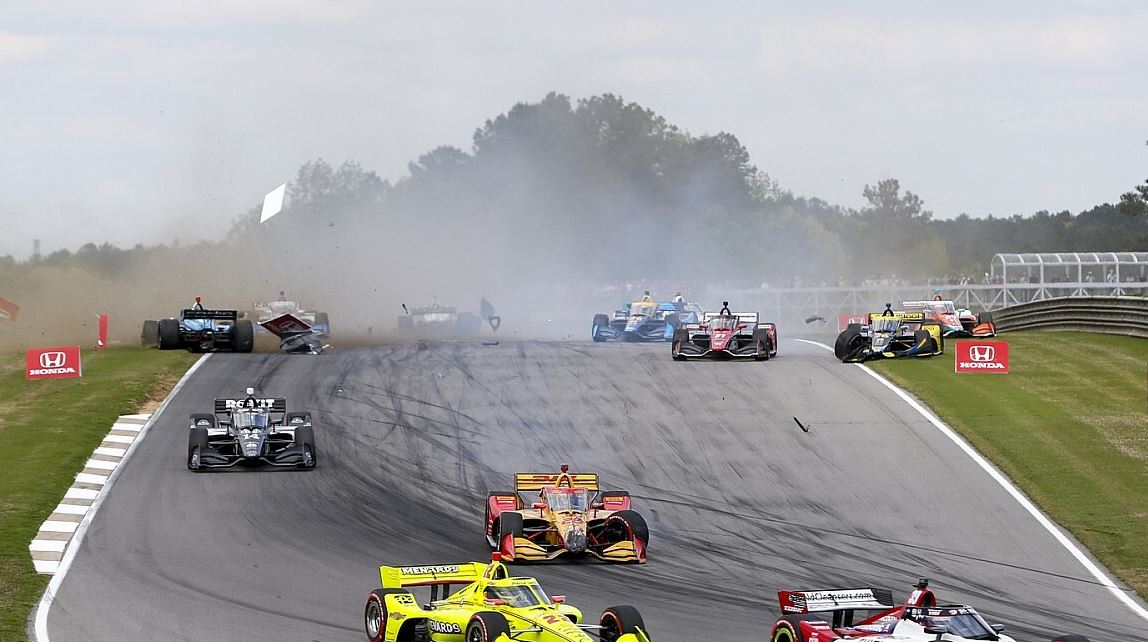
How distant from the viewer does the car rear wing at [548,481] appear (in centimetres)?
2211

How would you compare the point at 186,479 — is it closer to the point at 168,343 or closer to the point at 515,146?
the point at 168,343

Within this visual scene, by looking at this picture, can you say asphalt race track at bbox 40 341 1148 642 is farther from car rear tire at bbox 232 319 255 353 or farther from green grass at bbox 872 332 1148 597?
car rear tire at bbox 232 319 255 353

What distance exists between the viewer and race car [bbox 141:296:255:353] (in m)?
42.4

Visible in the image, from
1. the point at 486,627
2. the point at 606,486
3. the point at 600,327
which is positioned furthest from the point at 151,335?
the point at 486,627

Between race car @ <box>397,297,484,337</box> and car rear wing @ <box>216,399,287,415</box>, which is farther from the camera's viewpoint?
race car @ <box>397,297,484,337</box>

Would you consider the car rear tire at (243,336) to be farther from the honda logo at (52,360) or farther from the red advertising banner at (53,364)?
the honda logo at (52,360)

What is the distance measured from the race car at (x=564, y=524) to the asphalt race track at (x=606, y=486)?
359 millimetres

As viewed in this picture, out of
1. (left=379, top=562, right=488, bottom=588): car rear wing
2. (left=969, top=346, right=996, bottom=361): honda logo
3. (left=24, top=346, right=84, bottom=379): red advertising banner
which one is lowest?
(left=379, top=562, right=488, bottom=588): car rear wing

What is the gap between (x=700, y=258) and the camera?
108 metres

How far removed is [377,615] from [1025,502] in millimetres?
13802

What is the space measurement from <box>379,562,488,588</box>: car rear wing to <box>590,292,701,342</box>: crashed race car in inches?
1466

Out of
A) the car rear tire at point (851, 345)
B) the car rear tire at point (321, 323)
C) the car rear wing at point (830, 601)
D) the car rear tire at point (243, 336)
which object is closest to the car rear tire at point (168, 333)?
the car rear tire at point (243, 336)

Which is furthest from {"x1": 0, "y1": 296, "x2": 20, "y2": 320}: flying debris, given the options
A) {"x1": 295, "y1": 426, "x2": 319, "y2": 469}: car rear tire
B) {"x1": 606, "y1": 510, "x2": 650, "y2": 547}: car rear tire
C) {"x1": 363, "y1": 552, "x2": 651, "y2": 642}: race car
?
{"x1": 363, "y1": 552, "x2": 651, "y2": 642}: race car

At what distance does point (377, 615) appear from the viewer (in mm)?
15883
